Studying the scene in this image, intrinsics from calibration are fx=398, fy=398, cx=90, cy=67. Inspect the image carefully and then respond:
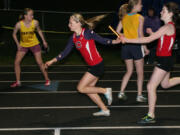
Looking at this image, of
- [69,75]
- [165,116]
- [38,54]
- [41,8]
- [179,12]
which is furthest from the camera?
[41,8]

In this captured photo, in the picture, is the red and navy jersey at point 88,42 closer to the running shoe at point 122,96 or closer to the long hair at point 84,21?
the long hair at point 84,21

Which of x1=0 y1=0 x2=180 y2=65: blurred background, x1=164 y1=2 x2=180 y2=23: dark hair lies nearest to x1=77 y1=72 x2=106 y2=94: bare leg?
x1=164 y1=2 x2=180 y2=23: dark hair

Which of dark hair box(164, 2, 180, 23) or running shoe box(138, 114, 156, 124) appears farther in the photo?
running shoe box(138, 114, 156, 124)

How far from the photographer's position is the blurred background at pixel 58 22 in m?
14.8

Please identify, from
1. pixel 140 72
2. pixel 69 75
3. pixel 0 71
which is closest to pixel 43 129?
pixel 140 72

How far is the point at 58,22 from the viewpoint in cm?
2372

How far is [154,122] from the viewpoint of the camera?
6699 mm

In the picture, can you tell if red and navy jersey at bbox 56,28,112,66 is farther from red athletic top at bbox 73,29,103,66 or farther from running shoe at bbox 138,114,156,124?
running shoe at bbox 138,114,156,124

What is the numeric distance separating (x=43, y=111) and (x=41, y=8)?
37.7 meters

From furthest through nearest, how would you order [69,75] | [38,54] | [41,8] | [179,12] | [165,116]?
[41,8]
[69,75]
[38,54]
[165,116]
[179,12]

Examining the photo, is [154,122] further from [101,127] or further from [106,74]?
[106,74]

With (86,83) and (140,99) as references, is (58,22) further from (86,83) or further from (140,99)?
(86,83)

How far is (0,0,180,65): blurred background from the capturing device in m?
14.8

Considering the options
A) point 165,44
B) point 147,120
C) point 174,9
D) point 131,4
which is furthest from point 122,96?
point 174,9
